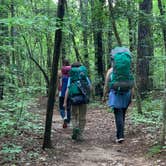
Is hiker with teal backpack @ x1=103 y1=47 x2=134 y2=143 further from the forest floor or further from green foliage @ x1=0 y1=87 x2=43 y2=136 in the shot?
green foliage @ x1=0 y1=87 x2=43 y2=136

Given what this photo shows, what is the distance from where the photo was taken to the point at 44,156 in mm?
7336

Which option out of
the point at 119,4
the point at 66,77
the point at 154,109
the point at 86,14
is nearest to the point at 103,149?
the point at 66,77

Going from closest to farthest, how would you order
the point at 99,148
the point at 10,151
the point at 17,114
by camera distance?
the point at 10,151, the point at 99,148, the point at 17,114

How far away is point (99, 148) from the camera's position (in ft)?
27.1

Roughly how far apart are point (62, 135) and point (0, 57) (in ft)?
8.95

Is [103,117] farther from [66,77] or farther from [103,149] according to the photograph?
[103,149]

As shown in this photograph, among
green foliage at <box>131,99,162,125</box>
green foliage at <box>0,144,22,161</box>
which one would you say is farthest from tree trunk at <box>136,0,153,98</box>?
green foliage at <box>0,144,22,161</box>

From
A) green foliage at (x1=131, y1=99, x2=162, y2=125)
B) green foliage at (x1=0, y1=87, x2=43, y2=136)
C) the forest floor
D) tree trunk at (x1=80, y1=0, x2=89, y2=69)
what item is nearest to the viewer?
the forest floor

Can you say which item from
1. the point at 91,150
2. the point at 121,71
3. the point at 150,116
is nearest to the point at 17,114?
the point at 91,150

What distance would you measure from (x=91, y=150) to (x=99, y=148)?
0.81 feet

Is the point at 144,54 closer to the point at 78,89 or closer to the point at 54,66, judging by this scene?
the point at 78,89

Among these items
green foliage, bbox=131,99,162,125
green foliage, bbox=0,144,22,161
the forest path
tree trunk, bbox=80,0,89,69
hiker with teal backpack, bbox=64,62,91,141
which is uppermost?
tree trunk, bbox=80,0,89,69

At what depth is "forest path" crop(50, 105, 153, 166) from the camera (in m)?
7.12

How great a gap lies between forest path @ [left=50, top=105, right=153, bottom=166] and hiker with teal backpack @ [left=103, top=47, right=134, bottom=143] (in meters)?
0.45
